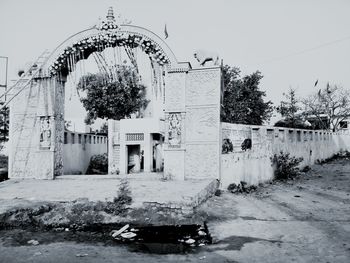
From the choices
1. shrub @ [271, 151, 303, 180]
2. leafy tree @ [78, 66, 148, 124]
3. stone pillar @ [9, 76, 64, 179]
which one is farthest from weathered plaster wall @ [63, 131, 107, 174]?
leafy tree @ [78, 66, 148, 124]

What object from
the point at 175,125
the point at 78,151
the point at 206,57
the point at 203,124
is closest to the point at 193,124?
the point at 203,124

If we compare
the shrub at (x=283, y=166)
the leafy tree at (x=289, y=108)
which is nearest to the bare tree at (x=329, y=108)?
the leafy tree at (x=289, y=108)

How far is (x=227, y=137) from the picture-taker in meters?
10.6

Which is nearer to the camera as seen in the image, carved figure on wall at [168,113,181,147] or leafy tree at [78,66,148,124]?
carved figure on wall at [168,113,181,147]

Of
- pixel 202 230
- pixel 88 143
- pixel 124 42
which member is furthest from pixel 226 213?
pixel 88 143

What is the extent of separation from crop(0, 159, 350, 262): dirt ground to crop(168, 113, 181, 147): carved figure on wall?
89.4 inches

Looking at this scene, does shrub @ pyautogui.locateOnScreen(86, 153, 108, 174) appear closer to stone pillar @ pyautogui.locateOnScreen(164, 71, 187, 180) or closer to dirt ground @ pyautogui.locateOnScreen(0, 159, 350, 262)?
stone pillar @ pyautogui.locateOnScreen(164, 71, 187, 180)

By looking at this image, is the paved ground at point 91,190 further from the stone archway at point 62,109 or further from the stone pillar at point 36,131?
the stone archway at point 62,109

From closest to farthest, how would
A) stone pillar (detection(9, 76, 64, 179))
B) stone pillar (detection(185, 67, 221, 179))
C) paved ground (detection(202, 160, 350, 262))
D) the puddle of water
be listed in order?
paved ground (detection(202, 160, 350, 262)), the puddle of water, stone pillar (detection(185, 67, 221, 179)), stone pillar (detection(9, 76, 64, 179))

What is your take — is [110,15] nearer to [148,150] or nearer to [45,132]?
[45,132]

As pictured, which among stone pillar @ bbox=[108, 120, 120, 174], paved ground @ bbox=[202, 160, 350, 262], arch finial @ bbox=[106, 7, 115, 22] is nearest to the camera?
paved ground @ bbox=[202, 160, 350, 262]

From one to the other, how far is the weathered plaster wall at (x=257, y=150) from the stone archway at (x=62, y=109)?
2.51ft

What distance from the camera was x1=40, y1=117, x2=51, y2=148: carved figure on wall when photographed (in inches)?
431

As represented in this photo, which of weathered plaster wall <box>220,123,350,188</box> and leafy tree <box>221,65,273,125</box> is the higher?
leafy tree <box>221,65,273,125</box>
